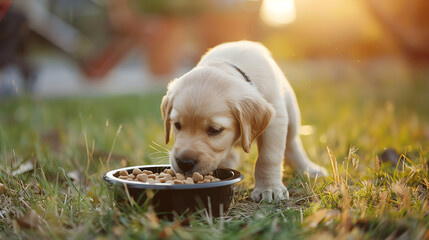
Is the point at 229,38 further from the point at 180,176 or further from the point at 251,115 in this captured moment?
the point at 180,176

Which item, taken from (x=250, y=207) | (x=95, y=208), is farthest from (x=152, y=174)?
(x=250, y=207)

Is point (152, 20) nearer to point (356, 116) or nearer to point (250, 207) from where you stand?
point (356, 116)

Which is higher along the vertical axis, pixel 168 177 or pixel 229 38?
pixel 229 38

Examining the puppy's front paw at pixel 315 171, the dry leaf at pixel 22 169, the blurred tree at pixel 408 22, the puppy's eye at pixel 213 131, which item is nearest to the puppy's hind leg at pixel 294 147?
the puppy's front paw at pixel 315 171

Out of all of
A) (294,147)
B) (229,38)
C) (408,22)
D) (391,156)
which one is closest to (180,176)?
(294,147)

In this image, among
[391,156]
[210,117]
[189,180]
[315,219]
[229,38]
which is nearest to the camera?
[315,219]

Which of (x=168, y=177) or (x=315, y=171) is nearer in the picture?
(x=168, y=177)
